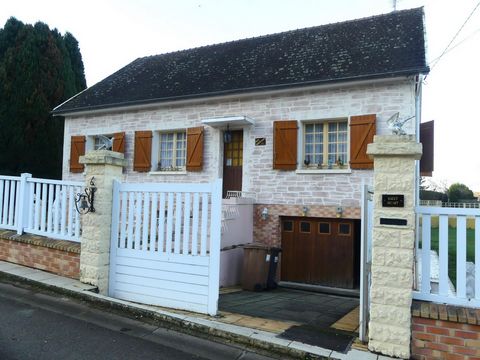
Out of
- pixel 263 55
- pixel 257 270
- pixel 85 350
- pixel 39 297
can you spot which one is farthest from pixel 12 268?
pixel 263 55

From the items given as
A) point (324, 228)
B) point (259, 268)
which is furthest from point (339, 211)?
point (259, 268)

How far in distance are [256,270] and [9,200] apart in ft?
17.2

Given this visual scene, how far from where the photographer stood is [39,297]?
558 cm

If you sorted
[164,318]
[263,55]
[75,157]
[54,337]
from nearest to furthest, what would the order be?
[54,337] < [164,318] < [263,55] < [75,157]

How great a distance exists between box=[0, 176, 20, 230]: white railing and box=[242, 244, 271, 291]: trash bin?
190 inches

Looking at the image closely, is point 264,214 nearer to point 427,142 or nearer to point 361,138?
point 361,138

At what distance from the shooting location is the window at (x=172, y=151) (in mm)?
12430

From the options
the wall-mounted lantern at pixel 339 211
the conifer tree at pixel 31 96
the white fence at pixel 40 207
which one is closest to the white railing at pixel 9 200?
the white fence at pixel 40 207

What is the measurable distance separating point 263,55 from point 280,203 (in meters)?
5.20

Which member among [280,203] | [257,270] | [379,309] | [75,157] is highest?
[75,157]

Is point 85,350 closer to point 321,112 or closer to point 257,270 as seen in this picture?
point 257,270

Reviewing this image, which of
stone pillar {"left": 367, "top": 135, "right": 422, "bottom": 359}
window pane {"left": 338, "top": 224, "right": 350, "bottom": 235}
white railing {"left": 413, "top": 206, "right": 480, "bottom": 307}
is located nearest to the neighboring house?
window pane {"left": 338, "top": 224, "right": 350, "bottom": 235}

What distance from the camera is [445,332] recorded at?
12.8ft

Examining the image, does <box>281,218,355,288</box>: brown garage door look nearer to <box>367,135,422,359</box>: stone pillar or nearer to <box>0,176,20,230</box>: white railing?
<box>367,135,422,359</box>: stone pillar
